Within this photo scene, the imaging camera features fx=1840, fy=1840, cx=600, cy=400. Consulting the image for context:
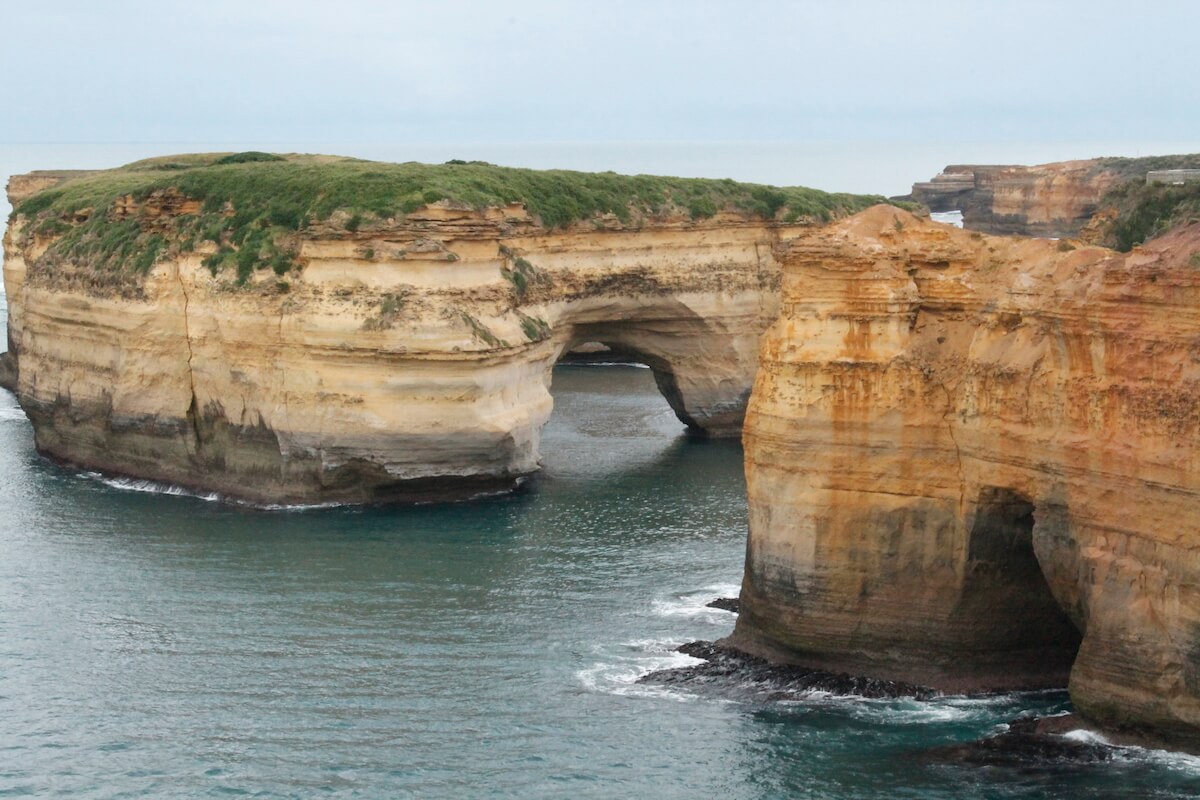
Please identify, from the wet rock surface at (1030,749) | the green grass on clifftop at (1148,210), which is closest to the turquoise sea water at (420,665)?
the wet rock surface at (1030,749)

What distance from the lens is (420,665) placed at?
33.1 m

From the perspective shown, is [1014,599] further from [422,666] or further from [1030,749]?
[422,666]

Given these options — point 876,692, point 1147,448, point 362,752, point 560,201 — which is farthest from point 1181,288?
point 560,201

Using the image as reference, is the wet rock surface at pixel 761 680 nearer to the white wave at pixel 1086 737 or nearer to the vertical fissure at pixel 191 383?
the white wave at pixel 1086 737

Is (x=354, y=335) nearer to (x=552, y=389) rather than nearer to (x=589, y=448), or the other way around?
(x=589, y=448)

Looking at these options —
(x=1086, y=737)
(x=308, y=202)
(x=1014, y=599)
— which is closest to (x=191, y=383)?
(x=308, y=202)

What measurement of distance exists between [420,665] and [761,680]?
20.6 ft

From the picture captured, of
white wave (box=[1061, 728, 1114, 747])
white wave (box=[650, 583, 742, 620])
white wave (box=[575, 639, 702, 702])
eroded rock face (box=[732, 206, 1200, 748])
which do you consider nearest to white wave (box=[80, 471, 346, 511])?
white wave (box=[650, 583, 742, 620])

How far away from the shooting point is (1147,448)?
86.5 ft

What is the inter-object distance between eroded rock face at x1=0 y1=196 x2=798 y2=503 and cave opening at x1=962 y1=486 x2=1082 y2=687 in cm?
1926

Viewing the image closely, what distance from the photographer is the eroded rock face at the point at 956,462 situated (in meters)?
27.0

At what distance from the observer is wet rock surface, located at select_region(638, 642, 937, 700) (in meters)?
30.2

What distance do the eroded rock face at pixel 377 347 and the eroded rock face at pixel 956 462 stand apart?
16074 millimetres

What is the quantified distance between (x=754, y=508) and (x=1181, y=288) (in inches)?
345
